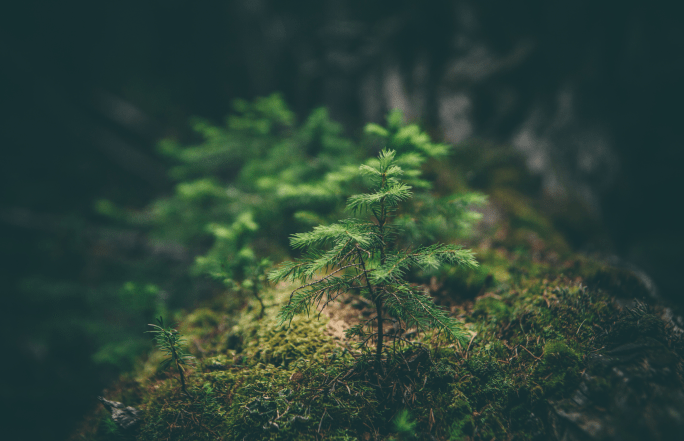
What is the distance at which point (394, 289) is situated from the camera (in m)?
1.96

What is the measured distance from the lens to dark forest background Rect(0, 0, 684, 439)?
5.23m

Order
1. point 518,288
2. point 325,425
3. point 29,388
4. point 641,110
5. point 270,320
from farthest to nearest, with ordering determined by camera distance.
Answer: point 641,110 → point 29,388 → point 518,288 → point 270,320 → point 325,425

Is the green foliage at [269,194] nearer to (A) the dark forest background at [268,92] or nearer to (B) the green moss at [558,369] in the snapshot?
(B) the green moss at [558,369]

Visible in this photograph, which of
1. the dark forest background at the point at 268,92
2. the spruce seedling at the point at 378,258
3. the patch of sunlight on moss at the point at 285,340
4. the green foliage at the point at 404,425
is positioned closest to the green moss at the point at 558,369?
the spruce seedling at the point at 378,258

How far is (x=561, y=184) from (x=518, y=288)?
3322 mm

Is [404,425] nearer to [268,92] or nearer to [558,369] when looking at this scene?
[558,369]

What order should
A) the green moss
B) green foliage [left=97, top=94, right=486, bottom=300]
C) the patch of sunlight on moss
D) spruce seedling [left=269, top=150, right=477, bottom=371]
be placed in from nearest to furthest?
1. spruce seedling [left=269, top=150, right=477, bottom=371]
2. the green moss
3. the patch of sunlight on moss
4. green foliage [left=97, top=94, right=486, bottom=300]

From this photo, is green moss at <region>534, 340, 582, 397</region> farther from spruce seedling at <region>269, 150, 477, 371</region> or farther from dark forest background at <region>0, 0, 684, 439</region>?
dark forest background at <region>0, 0, 684, 439</region>

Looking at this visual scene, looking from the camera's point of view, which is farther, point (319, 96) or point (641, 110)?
point (319, 96)

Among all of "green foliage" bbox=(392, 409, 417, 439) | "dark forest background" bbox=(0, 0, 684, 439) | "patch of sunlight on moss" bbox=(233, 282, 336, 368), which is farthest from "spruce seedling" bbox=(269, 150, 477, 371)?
"dark forest background" bbox=(0, 0, 684, 439)

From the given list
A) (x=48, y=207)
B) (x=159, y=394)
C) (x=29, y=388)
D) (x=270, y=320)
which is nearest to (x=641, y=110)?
(x=270, y=320)

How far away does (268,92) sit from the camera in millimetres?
7234

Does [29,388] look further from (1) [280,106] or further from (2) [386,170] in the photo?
(2) [386,170]

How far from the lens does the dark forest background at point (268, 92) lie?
5.23m
